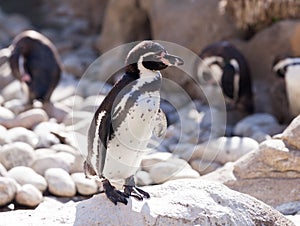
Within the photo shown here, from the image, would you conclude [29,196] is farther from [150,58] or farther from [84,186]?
[150,58]

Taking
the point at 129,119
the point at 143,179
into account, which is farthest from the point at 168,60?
the point at 143,179

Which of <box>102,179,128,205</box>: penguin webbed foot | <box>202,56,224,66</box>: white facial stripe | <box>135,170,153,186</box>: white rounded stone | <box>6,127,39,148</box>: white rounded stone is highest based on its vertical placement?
<box>102,179,128,205</box>: penguin webbed foot

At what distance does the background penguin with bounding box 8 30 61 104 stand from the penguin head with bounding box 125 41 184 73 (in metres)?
4.72

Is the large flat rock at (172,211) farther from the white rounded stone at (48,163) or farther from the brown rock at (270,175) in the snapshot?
the white rounded stone at (48,163)

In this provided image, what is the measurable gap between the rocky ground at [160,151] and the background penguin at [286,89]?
0.52 ft

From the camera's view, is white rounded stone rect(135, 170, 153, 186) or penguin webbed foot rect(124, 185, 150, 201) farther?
white rounded stone rect(135, 170, 153, 186)

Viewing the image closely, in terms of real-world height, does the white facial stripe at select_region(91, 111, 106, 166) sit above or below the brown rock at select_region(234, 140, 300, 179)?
above

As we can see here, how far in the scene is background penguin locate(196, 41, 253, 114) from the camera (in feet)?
26.6

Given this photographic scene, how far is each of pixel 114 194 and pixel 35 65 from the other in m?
4.88

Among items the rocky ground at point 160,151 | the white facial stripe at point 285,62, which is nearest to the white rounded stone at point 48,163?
the rocky ground at point 160,151

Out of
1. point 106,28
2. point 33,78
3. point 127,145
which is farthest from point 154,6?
point 127,145

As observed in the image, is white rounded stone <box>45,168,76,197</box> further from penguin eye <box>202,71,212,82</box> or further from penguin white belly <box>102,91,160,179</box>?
penguin eye <box>202,71,212,82</box>

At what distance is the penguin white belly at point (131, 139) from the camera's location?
337cm

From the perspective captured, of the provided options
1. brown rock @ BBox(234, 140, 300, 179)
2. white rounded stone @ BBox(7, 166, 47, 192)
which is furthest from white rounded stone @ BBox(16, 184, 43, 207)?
brown rock @ BBox(234, 140, 300, 179)
